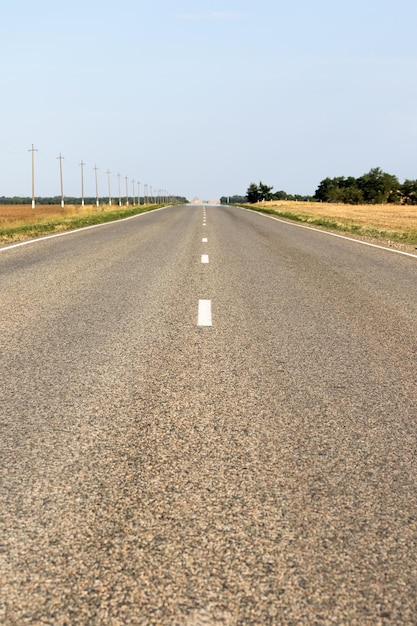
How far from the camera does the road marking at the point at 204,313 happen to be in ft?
24.1

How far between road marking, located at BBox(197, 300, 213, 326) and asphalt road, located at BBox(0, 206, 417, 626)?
0.08 meters

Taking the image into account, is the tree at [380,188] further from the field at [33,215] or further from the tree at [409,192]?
the field at [33,215]

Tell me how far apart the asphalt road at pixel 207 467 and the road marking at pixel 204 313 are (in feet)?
0.25

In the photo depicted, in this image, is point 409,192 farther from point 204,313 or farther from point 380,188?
point 204,313

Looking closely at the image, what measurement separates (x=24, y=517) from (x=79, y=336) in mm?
3696

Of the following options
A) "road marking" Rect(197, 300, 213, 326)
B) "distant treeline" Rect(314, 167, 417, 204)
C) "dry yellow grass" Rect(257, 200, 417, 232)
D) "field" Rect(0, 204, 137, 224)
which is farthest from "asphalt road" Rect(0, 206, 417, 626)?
"distant treeline" Rect(314, 167, 417, 204)

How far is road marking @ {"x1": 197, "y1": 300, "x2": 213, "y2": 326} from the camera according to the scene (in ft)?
24.1

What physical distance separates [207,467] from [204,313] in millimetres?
4548

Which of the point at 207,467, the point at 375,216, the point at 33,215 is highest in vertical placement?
the point at 33,215

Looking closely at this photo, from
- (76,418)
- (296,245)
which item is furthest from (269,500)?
(296,245)

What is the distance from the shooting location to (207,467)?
343cm

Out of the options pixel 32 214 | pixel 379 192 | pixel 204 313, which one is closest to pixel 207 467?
pixel 204 313

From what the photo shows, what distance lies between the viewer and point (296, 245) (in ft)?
61.3

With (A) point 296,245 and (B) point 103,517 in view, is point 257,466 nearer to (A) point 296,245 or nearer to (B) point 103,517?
(B) point 103,517
